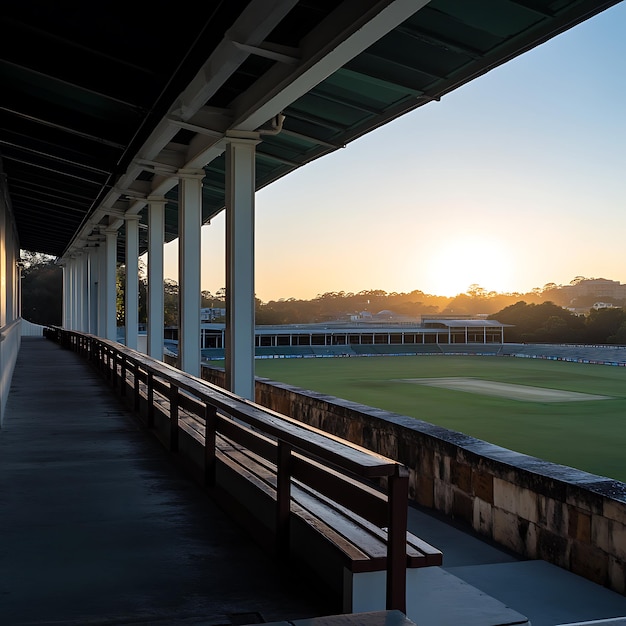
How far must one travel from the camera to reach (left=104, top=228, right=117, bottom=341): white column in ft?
57.2

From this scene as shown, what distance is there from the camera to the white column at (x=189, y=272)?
1020 centimetres

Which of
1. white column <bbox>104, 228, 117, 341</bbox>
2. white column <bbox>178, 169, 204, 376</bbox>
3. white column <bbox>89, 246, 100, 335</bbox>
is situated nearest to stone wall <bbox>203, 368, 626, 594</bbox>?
white column <bbox>178, 169, 204, 376</bbox>

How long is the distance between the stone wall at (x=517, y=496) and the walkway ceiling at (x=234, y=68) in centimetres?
377

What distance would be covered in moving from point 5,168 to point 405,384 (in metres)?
Answer: 22.9

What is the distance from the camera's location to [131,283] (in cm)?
1580

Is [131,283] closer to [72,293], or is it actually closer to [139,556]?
[139,556]

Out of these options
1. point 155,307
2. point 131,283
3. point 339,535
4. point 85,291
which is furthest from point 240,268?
point 85,291

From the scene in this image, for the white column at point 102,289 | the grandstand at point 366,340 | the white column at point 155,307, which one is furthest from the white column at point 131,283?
the grandstand at point 366,340

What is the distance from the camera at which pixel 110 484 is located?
529cm

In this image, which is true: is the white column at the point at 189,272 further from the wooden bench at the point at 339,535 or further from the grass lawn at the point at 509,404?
the grass lawn at the point at 509,404

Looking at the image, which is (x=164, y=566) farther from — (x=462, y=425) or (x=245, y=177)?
(x=462, y=425)

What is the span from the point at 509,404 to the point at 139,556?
22.4 m


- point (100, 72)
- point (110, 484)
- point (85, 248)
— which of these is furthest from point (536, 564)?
point (85, 248)

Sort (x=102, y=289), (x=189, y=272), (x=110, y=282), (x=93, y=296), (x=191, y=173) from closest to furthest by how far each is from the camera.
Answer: (x=191, y=173) < (x=189, y=272) < (x=110, y=282) < (x=102, y=289) < (x=93, y=296)
